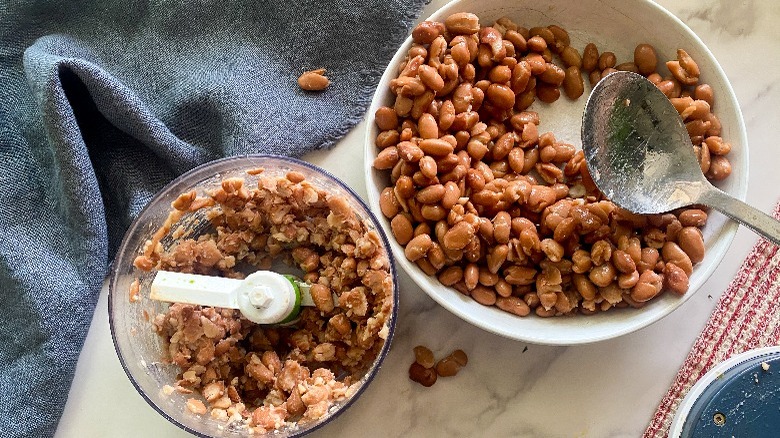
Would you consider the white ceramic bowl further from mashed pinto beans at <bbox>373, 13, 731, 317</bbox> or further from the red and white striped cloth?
the red and white striped cloth

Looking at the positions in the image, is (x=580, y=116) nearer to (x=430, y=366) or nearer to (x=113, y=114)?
(x=430, y=366)

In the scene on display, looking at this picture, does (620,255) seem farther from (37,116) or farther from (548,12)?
(37,116)

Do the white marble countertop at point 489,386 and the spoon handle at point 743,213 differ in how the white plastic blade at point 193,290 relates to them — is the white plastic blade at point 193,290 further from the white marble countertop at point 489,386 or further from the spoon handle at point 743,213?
the spoon handle at point 743,213

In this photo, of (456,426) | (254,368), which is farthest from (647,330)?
(254,368)

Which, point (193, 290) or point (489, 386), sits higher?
→ point (193, 290)

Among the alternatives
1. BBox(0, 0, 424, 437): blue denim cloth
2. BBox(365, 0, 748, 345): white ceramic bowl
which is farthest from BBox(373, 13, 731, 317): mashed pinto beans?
BBox(0, 0, 424, 437): blue denim cloth

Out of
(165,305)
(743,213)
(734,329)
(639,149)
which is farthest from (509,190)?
(165,305)

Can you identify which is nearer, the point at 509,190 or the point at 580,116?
the point at 509,190

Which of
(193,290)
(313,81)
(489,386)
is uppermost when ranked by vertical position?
(313,81)
